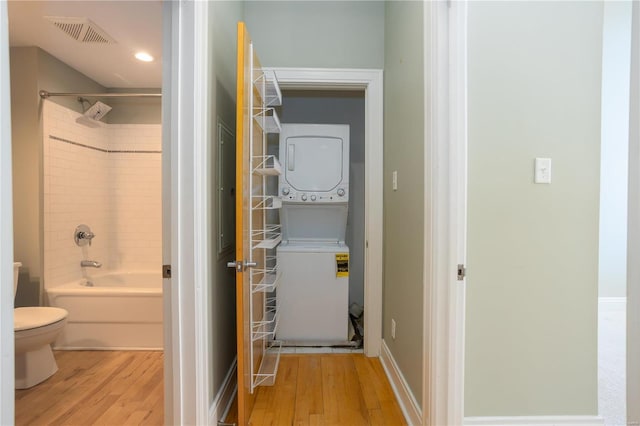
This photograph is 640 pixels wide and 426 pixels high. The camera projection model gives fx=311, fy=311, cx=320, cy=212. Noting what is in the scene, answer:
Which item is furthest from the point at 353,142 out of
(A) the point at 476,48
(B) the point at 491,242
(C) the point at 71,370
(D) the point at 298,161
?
(C) the point at 71,370

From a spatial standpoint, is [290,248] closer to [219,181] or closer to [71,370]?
[219,181]

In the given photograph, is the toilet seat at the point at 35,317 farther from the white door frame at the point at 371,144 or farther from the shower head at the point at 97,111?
the white door frame at the point at 371,144

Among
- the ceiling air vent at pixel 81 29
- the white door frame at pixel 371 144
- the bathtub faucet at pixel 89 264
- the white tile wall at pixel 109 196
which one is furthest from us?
the bathtub faucet at pixel 89 264

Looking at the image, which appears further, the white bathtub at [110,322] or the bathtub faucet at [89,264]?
the bathtub faucet at [89,264]

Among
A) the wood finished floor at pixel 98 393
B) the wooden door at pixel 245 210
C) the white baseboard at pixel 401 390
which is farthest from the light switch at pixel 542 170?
the wood finished floor at pixel 98 393

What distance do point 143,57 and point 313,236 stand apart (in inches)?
80.5

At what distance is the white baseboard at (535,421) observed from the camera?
1451 millimetres

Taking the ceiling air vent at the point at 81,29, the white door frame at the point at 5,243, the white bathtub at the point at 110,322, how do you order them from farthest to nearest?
the white bathtub at the point at 110,322, the ceiling air vent at the point at 81,29, the white door frame at the point at 5,243

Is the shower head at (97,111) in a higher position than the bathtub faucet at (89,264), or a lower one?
higher

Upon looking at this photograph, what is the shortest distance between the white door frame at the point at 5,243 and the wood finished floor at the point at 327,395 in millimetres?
1310

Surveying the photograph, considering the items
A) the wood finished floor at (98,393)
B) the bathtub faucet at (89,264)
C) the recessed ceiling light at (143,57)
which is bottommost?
the wood finished floor at (98,393)

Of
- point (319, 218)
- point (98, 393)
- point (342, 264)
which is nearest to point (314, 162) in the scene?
point (319, 218)

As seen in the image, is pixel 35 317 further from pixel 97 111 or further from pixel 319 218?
pixel 319 218

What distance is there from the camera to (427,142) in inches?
52.9
